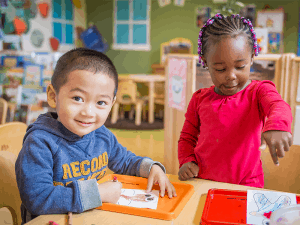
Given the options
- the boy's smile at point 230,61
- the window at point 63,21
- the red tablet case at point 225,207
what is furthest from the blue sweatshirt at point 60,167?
the window at point 63,21

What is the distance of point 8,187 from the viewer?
3.25 ft

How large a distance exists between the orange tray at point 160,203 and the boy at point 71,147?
0.09 ft

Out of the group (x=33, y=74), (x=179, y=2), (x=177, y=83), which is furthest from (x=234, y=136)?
(x=179, y=2)

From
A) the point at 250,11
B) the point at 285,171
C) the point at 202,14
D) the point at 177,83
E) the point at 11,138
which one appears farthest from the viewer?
the point at 202,14

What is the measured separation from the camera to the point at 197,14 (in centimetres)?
650

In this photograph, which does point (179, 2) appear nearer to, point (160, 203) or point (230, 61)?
point (230, 61)

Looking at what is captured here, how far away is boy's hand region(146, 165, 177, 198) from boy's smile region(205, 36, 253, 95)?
14.5 inches

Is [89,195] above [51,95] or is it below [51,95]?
below

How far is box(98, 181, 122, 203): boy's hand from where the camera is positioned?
0.78 meters

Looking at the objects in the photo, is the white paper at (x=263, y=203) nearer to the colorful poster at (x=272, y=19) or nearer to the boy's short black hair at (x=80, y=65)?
the boy's short black hair at (x=80, y=65)

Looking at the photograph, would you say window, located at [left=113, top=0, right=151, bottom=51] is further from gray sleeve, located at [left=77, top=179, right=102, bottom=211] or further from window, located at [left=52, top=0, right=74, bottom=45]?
gray sleeve, located at [left=77, top=179, right=102, bottom=211]

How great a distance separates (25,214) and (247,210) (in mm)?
619

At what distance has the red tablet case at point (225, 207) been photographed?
0.70 meters

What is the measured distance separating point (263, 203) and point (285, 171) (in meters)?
0.48
